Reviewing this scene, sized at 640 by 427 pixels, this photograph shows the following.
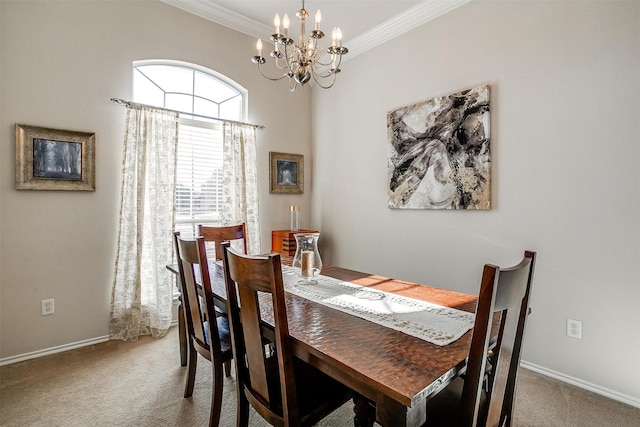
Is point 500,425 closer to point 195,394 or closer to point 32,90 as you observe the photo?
point 195,394

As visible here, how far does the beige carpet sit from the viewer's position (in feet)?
5.83

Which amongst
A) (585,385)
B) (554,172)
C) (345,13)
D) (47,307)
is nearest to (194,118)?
(345,13)

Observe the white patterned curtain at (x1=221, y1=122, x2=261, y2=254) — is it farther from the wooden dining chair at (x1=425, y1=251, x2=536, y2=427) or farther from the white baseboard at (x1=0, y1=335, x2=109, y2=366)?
the wooden dining chair at (x1=425, y1=251, x2=536, y2=427)

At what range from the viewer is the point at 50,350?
2514 millimetres

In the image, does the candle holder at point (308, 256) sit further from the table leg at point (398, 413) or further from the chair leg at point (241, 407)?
the table leg at point (398, 413)

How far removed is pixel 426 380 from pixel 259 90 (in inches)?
138

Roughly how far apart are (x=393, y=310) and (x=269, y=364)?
61cm

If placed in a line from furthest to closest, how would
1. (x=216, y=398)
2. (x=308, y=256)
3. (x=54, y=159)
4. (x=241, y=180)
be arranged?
(x=241, y=180)
(x=54, y=159)
(x=308, y=256)
(x=216, y=398)

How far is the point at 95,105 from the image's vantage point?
8.71ft

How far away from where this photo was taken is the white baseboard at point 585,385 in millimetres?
1938

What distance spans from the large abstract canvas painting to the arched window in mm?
1827

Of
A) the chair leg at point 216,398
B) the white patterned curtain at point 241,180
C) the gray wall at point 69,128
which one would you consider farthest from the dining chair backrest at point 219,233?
the chair leg at point 216,398

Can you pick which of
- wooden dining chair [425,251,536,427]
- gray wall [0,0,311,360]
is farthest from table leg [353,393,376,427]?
gray wall [0,0,311,360]

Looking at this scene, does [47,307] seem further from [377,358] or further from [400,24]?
[400,24]
